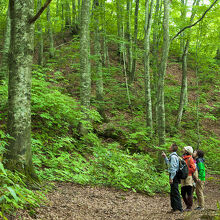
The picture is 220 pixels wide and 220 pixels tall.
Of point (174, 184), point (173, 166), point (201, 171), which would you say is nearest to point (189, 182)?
point (174, 184)

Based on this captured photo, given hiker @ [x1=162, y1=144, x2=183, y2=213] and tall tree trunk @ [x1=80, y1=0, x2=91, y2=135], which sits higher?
tall tree trunk @ [x1=80, y1=0, x2=91, y2=135]

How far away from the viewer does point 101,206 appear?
480 cm

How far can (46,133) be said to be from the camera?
724cm

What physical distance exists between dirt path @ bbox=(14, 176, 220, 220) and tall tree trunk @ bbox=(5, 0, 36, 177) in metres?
0.97

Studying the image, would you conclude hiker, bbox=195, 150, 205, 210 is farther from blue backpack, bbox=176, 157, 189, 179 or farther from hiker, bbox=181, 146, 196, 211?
blue backpack, bbox=176, 157, 189, 179

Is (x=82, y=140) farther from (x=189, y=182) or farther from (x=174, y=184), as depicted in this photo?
(x=189, y=182)

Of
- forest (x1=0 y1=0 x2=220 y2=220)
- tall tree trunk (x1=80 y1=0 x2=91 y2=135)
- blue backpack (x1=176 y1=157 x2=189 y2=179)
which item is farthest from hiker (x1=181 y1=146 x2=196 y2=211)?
tall tree trunk (x1=80 y1=0 x2=91 y2=135)

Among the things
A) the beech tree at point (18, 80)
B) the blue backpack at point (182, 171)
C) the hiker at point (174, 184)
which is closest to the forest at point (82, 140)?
the beech tree at point (18, 80)

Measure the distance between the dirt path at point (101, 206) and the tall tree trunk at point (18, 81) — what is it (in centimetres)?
97

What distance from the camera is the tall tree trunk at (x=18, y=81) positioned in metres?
3.64

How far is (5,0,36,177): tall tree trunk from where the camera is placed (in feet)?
11.9

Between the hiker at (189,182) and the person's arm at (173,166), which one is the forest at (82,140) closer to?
the hiker at (189,182)

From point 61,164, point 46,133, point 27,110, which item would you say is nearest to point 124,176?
point 61,164

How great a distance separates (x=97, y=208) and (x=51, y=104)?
13.2 ft
